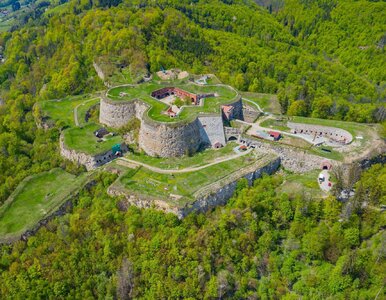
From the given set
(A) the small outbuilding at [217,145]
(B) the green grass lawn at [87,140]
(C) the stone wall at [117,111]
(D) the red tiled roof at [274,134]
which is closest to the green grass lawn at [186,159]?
(A) the small outbuilding at [217,145]

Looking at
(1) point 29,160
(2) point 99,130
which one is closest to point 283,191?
(2) point 99,130

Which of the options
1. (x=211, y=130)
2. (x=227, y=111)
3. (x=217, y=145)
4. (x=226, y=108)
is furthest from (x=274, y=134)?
(x=211, y=130)

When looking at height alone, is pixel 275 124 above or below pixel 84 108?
above

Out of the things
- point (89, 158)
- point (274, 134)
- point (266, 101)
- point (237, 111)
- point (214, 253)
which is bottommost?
point (214, 253)

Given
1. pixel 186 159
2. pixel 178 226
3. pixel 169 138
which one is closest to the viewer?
pixel 178 226

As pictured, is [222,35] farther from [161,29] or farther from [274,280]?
[274,280]

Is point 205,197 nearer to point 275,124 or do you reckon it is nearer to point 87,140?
point 275,124
